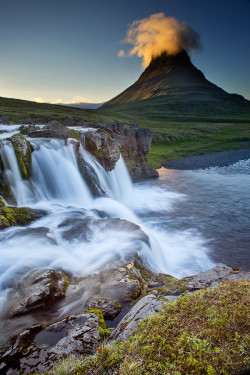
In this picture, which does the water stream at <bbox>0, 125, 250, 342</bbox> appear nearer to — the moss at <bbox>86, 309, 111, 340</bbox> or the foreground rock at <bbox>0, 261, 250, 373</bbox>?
the foreground rock at <bbox>0, 261, 250, 373</bbox>

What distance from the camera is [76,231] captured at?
12.6 m

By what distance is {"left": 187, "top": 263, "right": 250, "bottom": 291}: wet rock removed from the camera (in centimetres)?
690

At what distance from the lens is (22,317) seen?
646 cm

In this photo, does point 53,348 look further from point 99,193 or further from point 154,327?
point 99,193

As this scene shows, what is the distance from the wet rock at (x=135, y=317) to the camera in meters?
4.43

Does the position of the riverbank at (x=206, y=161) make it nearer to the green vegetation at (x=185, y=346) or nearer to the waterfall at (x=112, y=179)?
the waterfall at (x=112, y=179)

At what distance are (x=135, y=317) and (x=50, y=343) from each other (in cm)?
224

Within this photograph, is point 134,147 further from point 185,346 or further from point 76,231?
point 185,346

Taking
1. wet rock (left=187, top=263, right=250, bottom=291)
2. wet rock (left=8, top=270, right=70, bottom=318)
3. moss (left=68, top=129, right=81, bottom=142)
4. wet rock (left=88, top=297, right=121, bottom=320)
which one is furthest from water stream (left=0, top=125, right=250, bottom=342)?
wet rock (left=187, top=263, right=250, bottom=291)

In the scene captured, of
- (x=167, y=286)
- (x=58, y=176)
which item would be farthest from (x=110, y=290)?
(x=58, y=176)

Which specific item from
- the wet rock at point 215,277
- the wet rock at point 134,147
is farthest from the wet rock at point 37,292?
the wet rock at point 134,147

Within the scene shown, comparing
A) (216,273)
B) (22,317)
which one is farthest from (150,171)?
(22,317)

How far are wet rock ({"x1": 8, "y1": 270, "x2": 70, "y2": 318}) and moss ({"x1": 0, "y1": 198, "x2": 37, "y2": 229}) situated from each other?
17.0ft

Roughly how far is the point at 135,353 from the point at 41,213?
42.9ft
